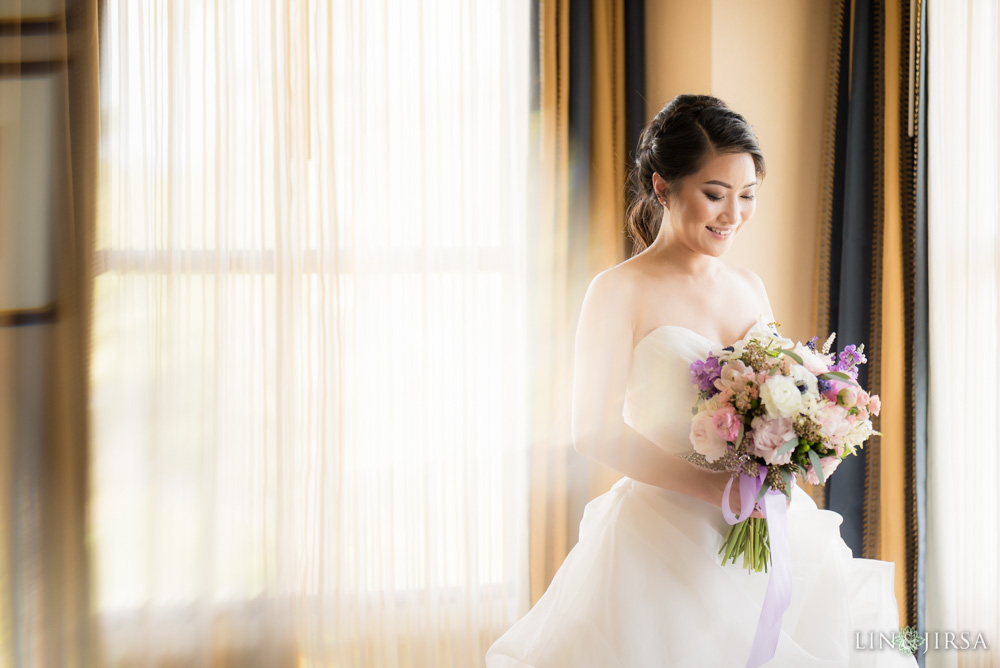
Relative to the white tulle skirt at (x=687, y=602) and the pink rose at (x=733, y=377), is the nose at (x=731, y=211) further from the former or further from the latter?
the white tulle skirt at (x=687, y=602)

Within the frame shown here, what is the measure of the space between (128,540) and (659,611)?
177 cm

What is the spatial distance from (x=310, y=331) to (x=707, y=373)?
1373 mm

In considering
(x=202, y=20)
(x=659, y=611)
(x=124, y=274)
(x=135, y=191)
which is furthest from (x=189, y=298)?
(x=659, y=611)

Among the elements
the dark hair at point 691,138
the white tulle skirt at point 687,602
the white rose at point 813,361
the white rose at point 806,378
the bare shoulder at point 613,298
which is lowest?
the white tulle skirt at point 687,602

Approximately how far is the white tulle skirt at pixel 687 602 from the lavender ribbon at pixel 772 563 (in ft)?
0.16

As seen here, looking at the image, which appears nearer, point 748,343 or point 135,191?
point 748,343

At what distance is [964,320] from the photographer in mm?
1982

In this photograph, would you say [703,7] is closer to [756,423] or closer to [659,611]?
[756,423]

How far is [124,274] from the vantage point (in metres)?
2.08

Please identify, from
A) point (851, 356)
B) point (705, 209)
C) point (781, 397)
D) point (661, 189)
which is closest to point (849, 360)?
point (851, 356)

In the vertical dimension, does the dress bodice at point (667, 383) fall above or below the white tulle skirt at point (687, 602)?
above

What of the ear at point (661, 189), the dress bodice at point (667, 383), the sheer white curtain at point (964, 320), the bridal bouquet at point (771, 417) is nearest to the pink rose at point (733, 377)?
the bridal bouquet at point (771, 417)

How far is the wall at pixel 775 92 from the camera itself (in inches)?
81.9

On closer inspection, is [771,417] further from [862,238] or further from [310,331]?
[310,331]
